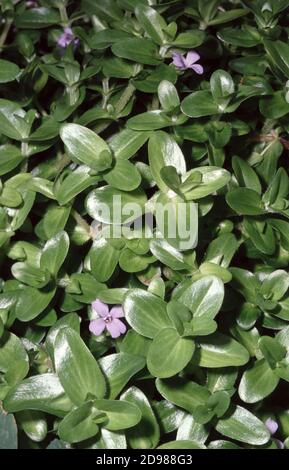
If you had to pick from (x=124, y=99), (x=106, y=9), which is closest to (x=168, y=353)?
(x=124, y=99)

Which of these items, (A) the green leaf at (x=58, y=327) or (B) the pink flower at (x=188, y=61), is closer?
(A) the green leaf at (x=58, y=327)

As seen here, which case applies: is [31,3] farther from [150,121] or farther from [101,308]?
[101,308]

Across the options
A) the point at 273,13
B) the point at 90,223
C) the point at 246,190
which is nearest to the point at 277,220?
the point at 246,190

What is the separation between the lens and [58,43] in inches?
54.6

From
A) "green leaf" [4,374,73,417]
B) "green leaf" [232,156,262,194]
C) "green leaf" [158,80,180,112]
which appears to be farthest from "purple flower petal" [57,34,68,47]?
"green leaf" [4,374,73,417]

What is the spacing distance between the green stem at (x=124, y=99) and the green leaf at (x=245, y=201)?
11.1 inches

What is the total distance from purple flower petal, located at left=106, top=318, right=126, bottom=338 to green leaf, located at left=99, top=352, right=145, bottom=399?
0.05m

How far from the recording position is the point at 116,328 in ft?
3.10

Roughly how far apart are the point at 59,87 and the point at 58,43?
0.12 m

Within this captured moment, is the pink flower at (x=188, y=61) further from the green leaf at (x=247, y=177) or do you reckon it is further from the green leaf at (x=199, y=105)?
the green leaf at (x=247, y=177)

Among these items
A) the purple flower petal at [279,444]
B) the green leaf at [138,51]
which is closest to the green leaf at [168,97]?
the green leaf at [138,51]

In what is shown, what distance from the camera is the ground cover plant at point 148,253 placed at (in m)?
0.88

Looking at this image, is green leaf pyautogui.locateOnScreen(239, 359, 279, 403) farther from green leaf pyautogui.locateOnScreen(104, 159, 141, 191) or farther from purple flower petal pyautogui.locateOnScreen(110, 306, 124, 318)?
green leaf pyautogui.locateOnScreen(104, 159, 141, 191)
